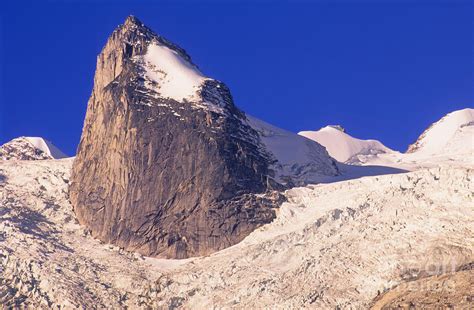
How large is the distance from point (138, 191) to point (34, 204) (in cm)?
874

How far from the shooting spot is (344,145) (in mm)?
163250

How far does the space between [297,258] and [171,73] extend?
30105 mm

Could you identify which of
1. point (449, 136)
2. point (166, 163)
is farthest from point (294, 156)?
point (449, 136)

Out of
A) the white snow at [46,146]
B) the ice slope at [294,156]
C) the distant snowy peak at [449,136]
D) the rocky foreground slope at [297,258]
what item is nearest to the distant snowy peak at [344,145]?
the distant snowy peak at [449,136]

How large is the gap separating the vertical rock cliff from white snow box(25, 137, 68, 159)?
2260 cm

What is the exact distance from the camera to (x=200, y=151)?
117 m

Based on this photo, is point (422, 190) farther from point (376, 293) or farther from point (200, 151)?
point (200, 151)

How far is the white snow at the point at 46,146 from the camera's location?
14927 cm

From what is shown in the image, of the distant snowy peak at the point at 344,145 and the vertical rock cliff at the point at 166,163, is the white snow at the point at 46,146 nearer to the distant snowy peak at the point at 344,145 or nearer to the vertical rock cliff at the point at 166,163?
the vertical rock cliff at the point at 166,163

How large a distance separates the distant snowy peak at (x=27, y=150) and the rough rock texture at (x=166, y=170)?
17699 mm

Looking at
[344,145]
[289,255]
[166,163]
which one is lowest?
[289,255]

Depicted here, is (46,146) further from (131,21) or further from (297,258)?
(297,258)

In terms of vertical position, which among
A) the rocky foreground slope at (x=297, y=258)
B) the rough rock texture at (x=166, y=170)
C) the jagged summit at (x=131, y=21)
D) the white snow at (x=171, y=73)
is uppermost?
the jagged summit at (x=131, y=21)

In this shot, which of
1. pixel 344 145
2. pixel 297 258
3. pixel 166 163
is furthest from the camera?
pixel 344 145
